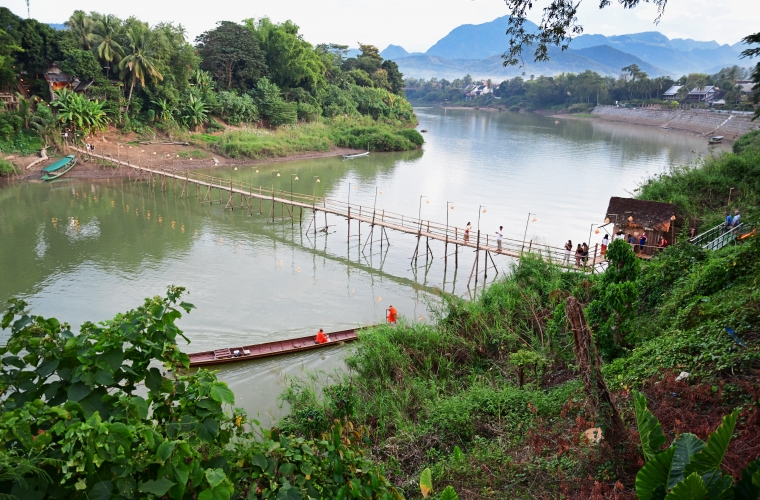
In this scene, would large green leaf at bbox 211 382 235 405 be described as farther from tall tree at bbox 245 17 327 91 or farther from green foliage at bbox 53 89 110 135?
tall tree at bbox 245 17 327 91

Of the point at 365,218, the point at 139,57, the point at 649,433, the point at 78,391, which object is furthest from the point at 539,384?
the point at 139,57

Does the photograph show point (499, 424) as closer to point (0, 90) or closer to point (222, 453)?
point (222, 453)

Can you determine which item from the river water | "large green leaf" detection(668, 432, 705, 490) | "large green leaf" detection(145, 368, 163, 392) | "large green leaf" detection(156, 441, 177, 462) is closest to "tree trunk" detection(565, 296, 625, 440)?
"large green leaf" detection(668, 432, 705, 490)

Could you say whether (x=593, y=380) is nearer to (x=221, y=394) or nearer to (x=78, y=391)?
(x=221, y=394)

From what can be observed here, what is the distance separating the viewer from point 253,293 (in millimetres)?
18516

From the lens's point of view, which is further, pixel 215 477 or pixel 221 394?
pixel 221 394

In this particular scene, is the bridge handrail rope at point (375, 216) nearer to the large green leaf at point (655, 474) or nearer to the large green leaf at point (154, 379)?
the large green leaf at point (655, 474)

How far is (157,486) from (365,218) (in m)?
21.8

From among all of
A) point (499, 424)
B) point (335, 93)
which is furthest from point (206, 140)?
point (499, 424)

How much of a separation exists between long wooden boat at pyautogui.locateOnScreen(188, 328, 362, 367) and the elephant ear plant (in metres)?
10.8

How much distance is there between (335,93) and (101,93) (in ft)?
84.8

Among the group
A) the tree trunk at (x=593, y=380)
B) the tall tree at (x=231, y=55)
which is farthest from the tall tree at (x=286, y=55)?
the tree trunk at (x=593, y=380)

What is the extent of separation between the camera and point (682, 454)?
4.26m

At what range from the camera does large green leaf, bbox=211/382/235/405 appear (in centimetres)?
362
